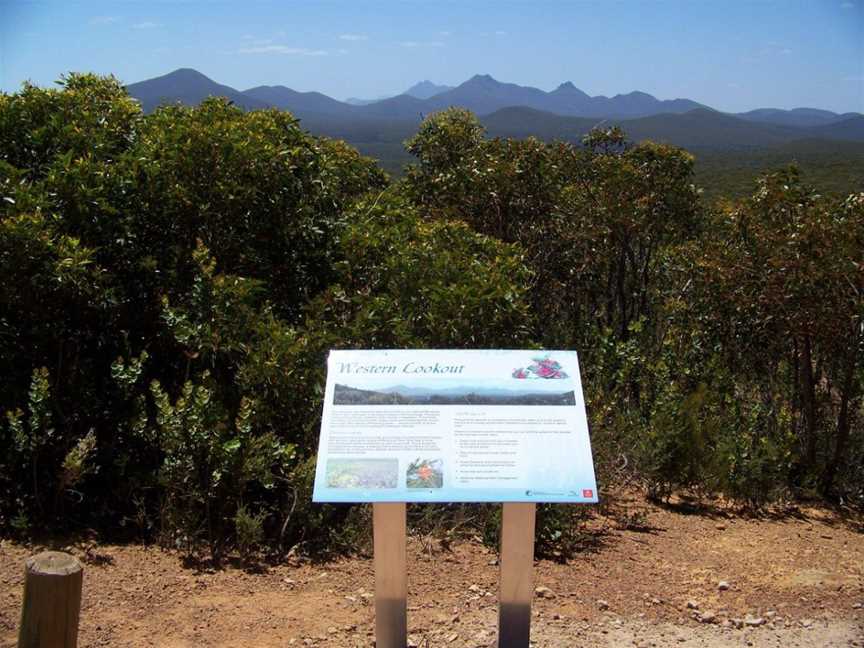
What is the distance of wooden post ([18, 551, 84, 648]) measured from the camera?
280 cm

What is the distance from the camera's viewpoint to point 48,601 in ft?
9.22

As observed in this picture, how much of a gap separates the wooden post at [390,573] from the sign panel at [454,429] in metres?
0.16

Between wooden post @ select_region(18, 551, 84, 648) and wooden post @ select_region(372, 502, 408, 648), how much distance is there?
1.04 meters

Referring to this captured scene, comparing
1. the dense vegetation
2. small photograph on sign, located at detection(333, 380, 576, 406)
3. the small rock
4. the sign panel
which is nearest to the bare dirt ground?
the small rock

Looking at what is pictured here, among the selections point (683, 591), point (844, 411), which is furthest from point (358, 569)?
point (844, 411)

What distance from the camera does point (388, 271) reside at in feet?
Result: 18.2

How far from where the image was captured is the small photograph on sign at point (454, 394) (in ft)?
11.2

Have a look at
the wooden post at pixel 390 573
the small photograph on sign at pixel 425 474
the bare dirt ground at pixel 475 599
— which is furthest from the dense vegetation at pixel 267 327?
the small photograph on sign at pixel 425 474

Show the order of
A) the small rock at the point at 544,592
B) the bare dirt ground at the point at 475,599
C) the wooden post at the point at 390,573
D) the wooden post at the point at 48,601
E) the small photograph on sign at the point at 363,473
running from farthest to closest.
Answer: the small rock at the point at 544,592
the bare dirt ground at the point at 475,599
the wooden post at the point at 390,573
the small photograph on sign at the point at 363,473
the wooden post at the point at 48,601

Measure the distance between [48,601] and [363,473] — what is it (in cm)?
109

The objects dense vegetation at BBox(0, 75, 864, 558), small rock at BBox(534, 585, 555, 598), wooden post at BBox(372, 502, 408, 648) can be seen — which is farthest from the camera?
dense vegetation at BBox(0, 75, 864, 558)

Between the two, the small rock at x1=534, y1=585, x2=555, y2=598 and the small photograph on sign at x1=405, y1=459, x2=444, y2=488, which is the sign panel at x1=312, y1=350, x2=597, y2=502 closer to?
the small photograph on sign at x1=405, y1=459, x2=444, y2=488

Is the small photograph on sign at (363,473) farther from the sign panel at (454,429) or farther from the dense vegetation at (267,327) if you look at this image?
the dense vegetation at (267,327)

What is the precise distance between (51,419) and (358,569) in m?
1.94
